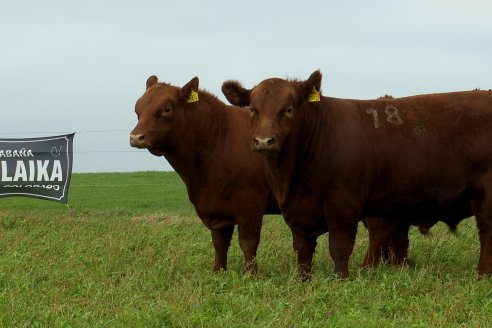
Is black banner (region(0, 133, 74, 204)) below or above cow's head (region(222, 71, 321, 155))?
below

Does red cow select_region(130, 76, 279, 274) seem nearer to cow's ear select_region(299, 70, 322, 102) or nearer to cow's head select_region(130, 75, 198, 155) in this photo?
cow's head select_region(130, 75, 198, 155)

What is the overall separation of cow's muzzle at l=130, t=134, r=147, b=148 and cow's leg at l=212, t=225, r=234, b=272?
4.45 feet

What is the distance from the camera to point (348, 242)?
23.2 feet

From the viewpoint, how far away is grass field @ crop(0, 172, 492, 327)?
561 cm

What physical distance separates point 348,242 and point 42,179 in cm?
933

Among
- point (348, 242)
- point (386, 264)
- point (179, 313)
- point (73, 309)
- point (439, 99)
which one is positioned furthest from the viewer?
point (386, 264)

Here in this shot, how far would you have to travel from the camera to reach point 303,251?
7.50 m

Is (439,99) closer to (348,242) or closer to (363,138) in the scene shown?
(363,138)

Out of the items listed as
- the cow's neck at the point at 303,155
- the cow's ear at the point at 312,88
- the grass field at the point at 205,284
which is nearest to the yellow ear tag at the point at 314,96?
the cow's ear at the point at 312,88

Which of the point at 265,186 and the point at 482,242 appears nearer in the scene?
the point at 482,242

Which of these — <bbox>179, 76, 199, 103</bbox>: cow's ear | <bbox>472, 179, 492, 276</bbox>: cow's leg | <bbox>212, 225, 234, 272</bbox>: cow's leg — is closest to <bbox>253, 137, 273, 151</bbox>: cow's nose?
<bbox>179, 76, 199, 103</bbox>: cow's ear

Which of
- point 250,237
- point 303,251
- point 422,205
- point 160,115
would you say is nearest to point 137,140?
point 160,115

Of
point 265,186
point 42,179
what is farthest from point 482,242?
point 42,179

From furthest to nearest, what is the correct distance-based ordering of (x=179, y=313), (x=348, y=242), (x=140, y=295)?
(x=348, y=242), (x=140, y=295), (x=179, y=313)
